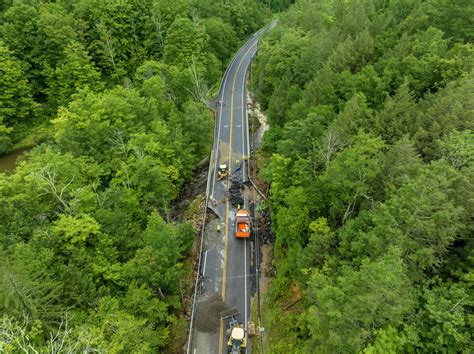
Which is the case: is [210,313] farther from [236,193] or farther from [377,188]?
Answer: [377,188]

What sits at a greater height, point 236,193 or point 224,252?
point 236,193

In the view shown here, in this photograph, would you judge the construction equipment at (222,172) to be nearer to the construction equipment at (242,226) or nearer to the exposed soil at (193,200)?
the exposed soil at (193,200)

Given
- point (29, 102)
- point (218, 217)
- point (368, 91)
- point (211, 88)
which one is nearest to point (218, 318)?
point (218, 217)

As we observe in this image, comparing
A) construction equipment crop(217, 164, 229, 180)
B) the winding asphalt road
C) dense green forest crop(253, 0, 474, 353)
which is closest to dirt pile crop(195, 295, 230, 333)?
the winding asphalt road

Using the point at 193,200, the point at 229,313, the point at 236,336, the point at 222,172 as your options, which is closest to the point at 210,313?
the point at 229,313

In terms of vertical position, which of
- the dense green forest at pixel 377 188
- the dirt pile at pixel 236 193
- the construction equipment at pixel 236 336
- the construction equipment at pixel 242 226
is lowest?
the construction equipment at pixel 236 336

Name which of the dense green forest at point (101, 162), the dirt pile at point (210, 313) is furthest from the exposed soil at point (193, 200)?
the dirt pile at point (210, 313)
